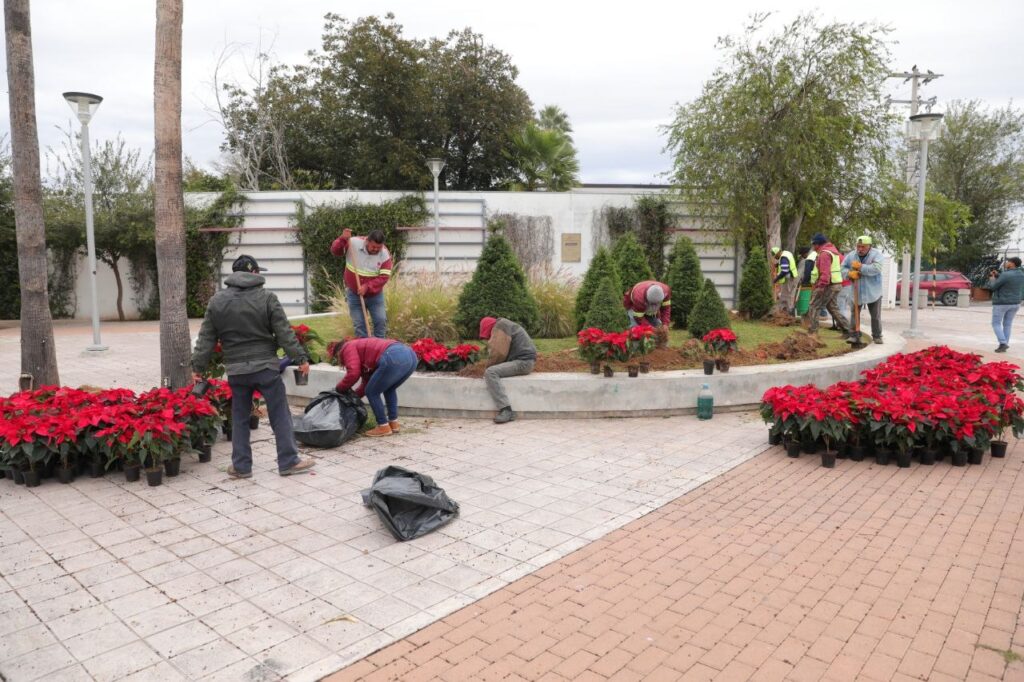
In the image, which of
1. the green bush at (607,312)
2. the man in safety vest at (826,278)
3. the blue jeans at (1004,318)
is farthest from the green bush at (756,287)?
the green bush at (607,312)

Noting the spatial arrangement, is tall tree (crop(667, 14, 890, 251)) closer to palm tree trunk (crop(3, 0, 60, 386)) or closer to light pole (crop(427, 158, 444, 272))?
light pole (crop(427, 158, 444, 272))

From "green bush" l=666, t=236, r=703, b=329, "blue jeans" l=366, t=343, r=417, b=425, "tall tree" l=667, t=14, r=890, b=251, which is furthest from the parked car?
"blue jeans" l=366, t=343, r=417, b=425

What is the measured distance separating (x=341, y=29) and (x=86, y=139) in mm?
15472

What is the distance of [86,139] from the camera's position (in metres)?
12.9

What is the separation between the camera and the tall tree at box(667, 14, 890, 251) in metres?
14.8

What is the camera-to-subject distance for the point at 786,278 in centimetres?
1270

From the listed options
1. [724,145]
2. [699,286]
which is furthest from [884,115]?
[699,286]

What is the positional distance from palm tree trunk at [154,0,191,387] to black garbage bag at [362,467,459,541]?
3474 mm

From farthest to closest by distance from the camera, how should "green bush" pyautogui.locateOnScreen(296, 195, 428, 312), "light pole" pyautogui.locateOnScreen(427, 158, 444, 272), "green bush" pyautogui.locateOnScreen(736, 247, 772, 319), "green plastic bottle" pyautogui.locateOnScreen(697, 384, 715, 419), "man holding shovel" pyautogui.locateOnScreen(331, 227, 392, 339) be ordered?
"green bush" pyautogui.locateOnScreen(296, 195, 428, 312), "light pole" pyautogui.locateOnScreen(427, 158, 444, 272), "green bush" pyautogui.locateOnScreen(736, 247, 772, 319), "man holding shovel" pyautogui.locateOnScreen(331, 227, 392, 339), "green plastic bottle" pyautogui.locateOnScreen(697, 384, 715, 419)

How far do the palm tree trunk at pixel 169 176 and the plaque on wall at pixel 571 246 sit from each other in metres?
14.0

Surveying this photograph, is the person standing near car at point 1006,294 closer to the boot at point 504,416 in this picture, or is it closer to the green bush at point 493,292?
the green bush at point 493,292

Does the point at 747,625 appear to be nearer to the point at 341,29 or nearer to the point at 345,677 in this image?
the point at 345,677

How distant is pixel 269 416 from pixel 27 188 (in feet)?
14.7

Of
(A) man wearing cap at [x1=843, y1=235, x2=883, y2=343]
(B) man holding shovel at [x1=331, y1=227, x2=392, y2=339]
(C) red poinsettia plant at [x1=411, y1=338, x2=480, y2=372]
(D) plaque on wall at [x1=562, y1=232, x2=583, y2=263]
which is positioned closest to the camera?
(C) red poinsettia plant at [x1=411, y1=338, x2=480, y2=372]
